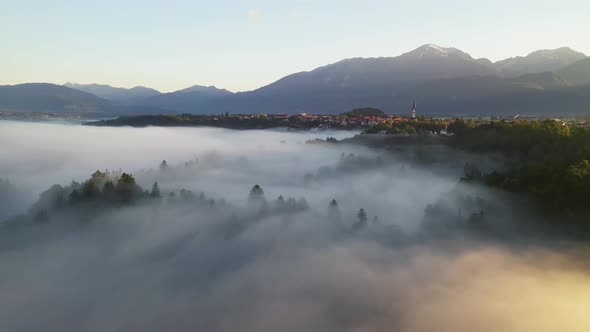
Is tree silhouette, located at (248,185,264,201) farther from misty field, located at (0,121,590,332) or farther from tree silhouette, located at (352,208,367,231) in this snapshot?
tree silhouette, located at (352,208,367,231)

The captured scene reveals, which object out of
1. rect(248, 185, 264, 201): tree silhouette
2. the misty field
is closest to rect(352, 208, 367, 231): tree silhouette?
the misty field

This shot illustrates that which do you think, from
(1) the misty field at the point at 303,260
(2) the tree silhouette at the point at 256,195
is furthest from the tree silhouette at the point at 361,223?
(2) the tree silhouette at the point at 256,195

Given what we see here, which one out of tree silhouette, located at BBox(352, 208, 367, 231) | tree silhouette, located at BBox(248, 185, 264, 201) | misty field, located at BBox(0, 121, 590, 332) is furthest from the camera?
tree silhouette, located at BBox(248, 185, 264, 201)

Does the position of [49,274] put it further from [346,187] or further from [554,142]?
[554,142]

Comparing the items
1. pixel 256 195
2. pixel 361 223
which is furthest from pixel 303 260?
pixel 256 195

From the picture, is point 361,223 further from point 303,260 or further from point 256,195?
point 256,195

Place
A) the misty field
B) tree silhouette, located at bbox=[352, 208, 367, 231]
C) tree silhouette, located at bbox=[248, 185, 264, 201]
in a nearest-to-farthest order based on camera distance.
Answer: the misty field → tree silhouette, located at bbox=[352, 208, 367, 231] → tree silhouette, located at bbox=[248, 185, 264, 201]

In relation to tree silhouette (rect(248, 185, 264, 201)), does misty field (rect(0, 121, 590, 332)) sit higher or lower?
lower

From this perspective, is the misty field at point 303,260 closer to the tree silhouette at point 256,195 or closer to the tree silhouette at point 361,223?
the tree silhouette at point 361,223
